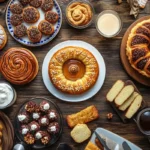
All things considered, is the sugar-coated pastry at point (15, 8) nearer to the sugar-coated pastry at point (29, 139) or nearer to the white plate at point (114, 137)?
the sugar-coated pastry at point (29, 139)

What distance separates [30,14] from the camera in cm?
273

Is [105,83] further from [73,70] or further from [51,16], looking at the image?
[51,16]

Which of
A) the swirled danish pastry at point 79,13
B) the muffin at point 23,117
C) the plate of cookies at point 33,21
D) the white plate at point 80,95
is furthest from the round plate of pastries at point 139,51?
the muffin at point 23,117

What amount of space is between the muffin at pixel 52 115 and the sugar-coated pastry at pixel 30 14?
2.00ft

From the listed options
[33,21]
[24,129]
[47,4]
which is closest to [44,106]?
[24,129]

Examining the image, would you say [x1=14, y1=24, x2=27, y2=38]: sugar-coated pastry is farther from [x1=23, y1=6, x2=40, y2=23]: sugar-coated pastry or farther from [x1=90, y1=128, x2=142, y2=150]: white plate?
[x1=90, y1=128, x2=142, y2=150]: white plate

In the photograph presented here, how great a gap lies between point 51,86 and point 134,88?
0.55 metres

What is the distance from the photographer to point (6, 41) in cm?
278

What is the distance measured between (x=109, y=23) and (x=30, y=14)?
1.72 feet

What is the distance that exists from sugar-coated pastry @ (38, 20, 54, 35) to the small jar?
0.42m

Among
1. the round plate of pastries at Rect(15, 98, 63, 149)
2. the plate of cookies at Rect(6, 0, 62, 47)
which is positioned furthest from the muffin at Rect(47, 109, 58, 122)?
the plate of cookies at Rect(6, 0, 62, 47)

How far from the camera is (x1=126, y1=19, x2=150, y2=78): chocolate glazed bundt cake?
262 centimetres

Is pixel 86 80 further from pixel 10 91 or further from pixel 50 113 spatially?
pixel 10 91

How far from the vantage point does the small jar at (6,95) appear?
8.67ft
